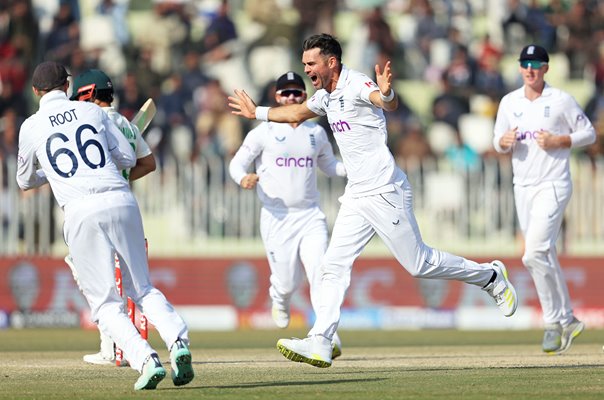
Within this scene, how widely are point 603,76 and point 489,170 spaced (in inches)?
170

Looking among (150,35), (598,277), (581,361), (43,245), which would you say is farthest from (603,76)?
(581,361)

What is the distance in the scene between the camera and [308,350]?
8688 mm

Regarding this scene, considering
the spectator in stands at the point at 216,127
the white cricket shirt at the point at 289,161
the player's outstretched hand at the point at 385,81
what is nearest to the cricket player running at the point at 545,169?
the white cricket shirt at the point at 289,161

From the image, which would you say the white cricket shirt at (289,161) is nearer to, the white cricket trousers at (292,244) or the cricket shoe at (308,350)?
the white cricket trousers at (292,244)

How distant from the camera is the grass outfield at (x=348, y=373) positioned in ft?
25.5

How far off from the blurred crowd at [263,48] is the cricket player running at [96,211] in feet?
36.5

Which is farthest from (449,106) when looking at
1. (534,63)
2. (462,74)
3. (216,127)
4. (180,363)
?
(180,363)

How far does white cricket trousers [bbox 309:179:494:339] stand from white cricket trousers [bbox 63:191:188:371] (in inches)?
56.0

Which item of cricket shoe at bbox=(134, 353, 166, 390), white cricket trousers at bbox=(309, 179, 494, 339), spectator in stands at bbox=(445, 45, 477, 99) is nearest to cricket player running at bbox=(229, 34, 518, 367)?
white cricket trousers at bbox=(309, 179, 494, 339)

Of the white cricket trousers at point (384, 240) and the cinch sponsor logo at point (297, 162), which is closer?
the white cricket trousers at point (384, 240)

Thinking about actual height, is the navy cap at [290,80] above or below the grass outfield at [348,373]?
above

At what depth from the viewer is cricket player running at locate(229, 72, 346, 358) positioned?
11.9m

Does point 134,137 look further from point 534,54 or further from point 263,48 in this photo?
point 263,48

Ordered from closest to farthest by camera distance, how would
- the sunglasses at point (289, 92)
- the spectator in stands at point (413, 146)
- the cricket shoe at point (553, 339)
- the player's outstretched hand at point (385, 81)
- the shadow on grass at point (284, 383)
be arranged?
the shadow on grass at point (284, 383)
the player's outstretched hand at point (385, 81)
the cricket shoe at point (553, 339)
the sunglasses at point (289, 92)
the spectator in stands at point (413, 146)
